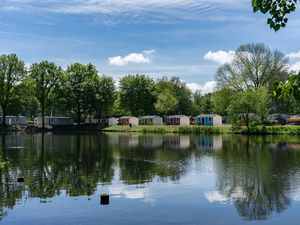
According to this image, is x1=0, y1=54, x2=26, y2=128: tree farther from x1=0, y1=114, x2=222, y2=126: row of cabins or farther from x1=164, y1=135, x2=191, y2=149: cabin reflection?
x1=164, y1=135, x2=191, y2=149: cabin reflection

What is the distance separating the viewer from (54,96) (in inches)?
3996

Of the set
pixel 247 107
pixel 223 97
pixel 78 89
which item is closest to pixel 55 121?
pixel 78 89

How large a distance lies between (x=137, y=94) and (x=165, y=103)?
373 inches

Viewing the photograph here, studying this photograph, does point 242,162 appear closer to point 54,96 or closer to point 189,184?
point 189,184

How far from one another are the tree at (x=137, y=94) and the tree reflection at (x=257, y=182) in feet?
263

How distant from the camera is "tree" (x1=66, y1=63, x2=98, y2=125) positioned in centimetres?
10188

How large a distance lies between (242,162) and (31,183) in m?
18.2

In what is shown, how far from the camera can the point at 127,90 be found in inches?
4577

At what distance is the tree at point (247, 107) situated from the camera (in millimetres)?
76750

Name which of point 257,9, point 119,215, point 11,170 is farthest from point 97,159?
point 257,9

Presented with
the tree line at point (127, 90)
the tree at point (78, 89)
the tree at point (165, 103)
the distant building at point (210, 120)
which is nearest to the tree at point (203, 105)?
the tree line at point (127, 90)

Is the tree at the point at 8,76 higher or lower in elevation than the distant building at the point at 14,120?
higher

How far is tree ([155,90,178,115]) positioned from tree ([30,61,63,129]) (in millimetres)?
30097

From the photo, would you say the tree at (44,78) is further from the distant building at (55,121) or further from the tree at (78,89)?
the distant building at (55,121)
